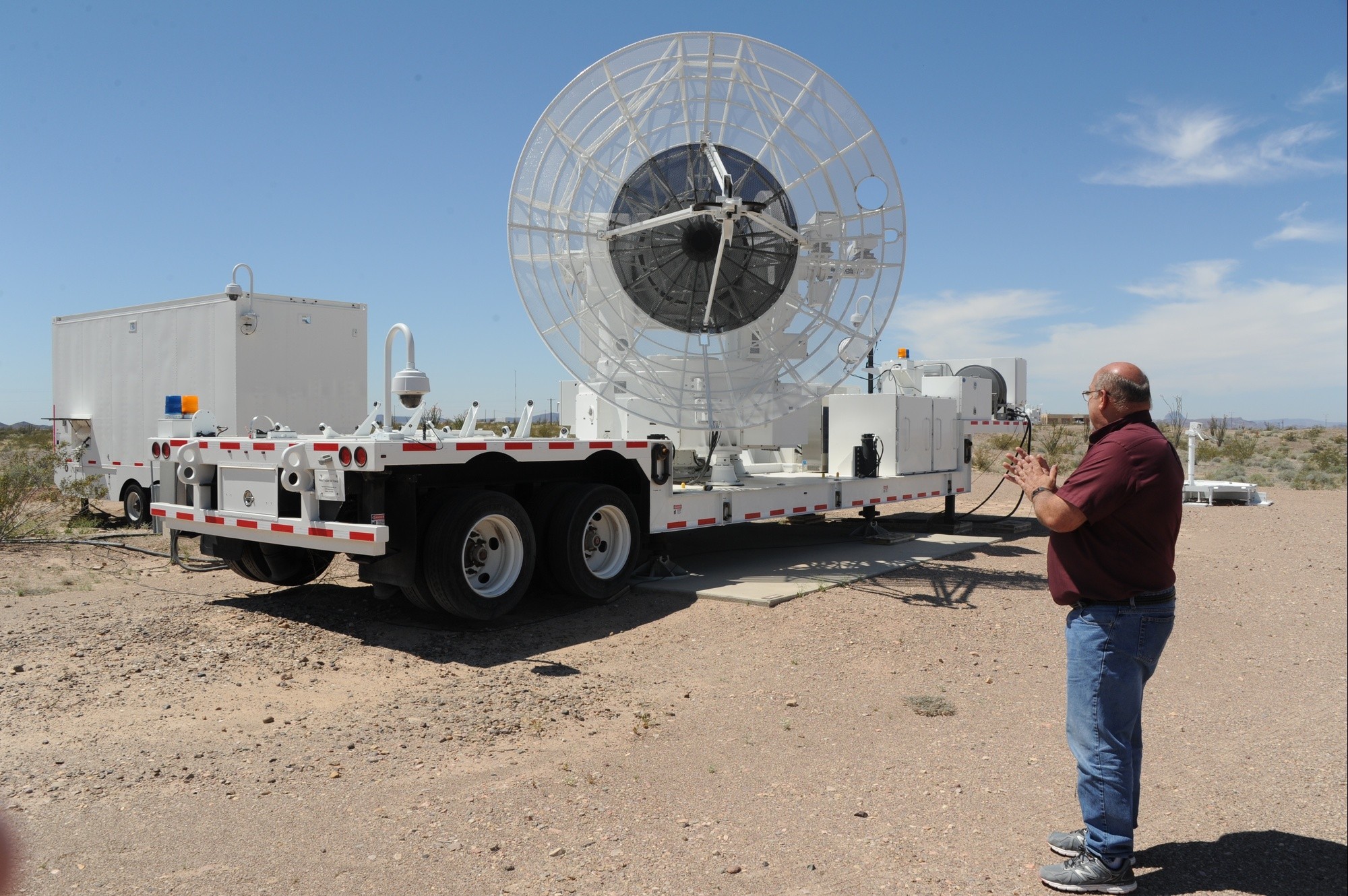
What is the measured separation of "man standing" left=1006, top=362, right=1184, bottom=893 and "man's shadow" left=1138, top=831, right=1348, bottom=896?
0.19 metres

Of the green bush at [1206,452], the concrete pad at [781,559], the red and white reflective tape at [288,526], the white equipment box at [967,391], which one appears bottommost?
the concrete pad at [781,559]

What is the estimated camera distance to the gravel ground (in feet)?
12.2

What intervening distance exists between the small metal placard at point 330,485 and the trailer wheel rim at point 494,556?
40.4 inches

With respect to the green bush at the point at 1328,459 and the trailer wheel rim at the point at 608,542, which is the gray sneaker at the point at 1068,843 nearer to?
the trailer wheel rim at the point at 608,542

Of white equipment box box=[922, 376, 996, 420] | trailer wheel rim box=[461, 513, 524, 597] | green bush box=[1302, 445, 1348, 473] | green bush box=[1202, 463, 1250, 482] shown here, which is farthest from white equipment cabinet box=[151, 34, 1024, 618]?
green bush box=[1302, 445, 1348, 473]

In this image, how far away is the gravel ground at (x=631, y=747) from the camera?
3719mm

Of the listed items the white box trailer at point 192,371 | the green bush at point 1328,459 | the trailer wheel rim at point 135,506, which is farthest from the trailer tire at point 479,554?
the green bush at point 1328,459

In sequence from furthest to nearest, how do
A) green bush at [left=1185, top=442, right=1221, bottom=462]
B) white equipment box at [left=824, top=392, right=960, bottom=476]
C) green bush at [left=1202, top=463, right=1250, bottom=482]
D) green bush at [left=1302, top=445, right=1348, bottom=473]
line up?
green bush at [left=1185, top=442, right=1221, bottom=462] → green bush at [left=1302, top=445, right=1348, bottom=473] → green bush at [left=1202, top=463, right=1250, bottom=482] → white equipment box at [left=824, top=392, right=960, bottom=476]

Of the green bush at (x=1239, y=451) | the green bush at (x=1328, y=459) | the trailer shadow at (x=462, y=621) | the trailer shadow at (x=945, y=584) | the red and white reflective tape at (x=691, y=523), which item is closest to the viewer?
the trailer shadow at (x=462, y=621)

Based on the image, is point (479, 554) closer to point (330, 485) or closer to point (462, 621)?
point (462, 621)

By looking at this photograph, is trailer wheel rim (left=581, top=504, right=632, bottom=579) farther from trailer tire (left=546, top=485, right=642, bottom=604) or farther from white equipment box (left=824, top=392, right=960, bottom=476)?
white equipment box (left=824, top=392, right=960, bottom=476)

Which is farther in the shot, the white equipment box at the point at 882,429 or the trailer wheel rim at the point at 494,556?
the white equipment box at the point at 882,429

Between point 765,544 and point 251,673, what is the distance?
700 centimetres

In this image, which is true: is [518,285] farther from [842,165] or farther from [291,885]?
[291,885]
